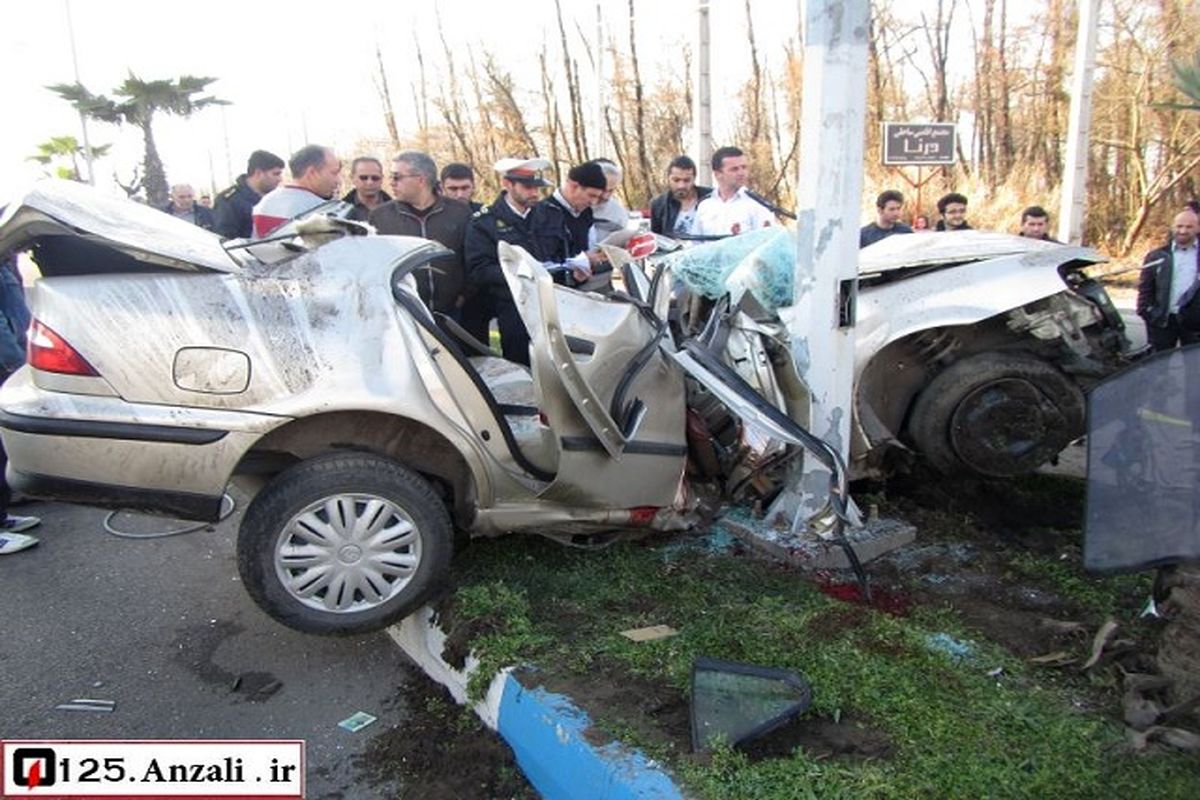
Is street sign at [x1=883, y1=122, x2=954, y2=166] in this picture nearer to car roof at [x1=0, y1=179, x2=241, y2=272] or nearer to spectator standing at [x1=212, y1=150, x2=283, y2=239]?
spectator standing at [x1=212, y1=150, x2=283, y2=239]

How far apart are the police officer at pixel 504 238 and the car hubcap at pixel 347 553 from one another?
2.04m

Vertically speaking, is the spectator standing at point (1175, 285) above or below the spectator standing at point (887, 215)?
below

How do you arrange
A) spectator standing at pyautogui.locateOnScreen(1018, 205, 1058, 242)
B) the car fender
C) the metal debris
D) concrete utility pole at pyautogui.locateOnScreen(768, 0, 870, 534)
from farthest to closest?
spectator standing at pyautogui.locateOnScreen(1018, 205, 1058, 242), the car fender, concrete utility pole at pyautogui.locateOnScreen(768, 0, 870, 534), the metal debris

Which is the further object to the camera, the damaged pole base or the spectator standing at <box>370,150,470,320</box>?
the spectator standing at <box>370,150,470,320</box>

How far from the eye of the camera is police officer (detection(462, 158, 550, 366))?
4.98 meters

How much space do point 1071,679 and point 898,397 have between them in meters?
1.69

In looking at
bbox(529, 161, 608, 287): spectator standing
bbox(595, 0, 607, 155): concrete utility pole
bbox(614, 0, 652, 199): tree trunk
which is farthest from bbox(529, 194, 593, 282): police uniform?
bbox(614, 0, 652, 199): tree trunk

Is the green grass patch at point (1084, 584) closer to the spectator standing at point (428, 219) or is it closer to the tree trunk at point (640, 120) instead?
the spectator standing at point (428, 219)

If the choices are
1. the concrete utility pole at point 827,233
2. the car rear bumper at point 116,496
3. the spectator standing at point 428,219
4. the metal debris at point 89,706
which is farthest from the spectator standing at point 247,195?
the concrete utility pole at point 827,233

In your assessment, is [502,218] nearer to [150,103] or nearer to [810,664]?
[810,664]

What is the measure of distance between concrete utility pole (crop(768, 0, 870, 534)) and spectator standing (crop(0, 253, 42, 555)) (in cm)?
367

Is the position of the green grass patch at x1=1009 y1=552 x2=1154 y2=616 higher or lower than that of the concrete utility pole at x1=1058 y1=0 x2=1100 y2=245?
lower

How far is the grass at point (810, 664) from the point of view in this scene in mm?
2148

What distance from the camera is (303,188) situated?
16.4 ft
